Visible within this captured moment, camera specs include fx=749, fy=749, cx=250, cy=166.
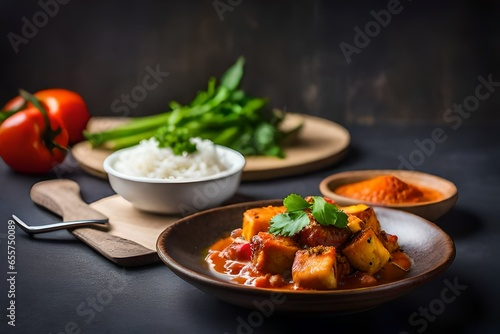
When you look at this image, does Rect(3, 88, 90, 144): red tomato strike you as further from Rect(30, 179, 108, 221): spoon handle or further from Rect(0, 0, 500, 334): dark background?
Rect(30, 179, 108, 221): spoon handle

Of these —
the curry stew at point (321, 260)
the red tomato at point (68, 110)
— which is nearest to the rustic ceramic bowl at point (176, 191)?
the curry stew at point (321, 260)

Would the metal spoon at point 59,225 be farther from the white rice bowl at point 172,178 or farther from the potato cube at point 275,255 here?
the potato cube at point 275,255

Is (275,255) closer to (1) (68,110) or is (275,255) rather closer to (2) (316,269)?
(2) (316,269)

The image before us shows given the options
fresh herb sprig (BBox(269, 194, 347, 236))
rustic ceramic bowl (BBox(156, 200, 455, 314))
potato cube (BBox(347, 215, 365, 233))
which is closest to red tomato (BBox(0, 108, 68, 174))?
rustic ceramic bowl (BBox(156, 200, 455, 314))

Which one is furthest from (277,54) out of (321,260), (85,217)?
(321,260)

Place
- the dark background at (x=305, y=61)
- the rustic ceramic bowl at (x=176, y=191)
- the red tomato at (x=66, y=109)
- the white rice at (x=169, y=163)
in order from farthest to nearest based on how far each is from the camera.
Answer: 1. the dark background at (x=305, y=61)
2. the red tomato at (x=66, y=109)
3. the white rice at (x=169, y=163)
4. the rustic ceramic bowl at (x=176, y=191)

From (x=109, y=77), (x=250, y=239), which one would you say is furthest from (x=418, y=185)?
(x=109, y=77)

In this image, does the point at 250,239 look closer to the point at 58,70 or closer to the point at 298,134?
the point at 298,134
